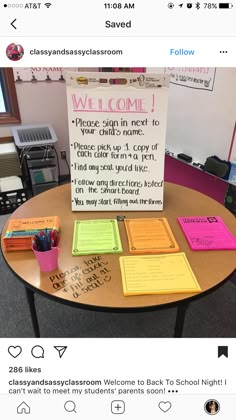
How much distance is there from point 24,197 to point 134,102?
1.56 metres

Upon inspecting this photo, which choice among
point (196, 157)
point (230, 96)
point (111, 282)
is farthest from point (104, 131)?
point (196, 157)

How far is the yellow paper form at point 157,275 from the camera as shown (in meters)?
0.80

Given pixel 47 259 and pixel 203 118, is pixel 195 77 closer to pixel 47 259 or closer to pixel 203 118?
pixel 203 118

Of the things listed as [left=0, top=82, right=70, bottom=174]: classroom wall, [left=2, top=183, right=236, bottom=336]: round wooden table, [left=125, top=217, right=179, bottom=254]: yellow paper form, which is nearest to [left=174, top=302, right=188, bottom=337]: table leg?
[left=2, top=183, right=236, bottom=336]: round wooden table

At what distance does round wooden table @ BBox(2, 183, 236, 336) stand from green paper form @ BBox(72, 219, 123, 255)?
18 millimetres
